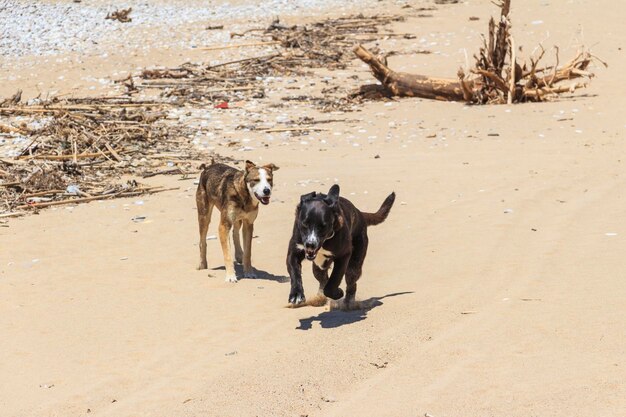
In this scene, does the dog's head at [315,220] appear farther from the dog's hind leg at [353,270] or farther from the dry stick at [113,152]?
the dry stick at [113,152]

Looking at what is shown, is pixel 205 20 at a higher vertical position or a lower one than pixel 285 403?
higher

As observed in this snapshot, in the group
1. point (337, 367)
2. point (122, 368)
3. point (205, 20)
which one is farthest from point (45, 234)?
point (205, 20)

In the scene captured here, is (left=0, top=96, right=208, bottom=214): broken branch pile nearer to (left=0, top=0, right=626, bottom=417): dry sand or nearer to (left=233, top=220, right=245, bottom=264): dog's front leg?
(left=0, top=0, right=626, bottom=417): dry sand

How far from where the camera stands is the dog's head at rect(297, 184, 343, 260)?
7.25m

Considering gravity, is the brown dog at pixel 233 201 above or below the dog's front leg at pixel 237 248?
above

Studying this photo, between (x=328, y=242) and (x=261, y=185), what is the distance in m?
1.76

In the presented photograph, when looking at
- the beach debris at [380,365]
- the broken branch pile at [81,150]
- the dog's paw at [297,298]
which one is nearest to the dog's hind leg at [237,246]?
the dog's paw at [297,298]

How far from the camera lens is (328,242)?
769 centimetres

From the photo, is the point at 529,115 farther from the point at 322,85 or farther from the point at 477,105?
the point at 322,85

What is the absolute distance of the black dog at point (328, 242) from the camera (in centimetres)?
731

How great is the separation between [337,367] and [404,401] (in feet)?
2.92

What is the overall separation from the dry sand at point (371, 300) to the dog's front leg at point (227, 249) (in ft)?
0.66

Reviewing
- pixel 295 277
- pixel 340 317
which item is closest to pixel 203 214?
pixel 340 317

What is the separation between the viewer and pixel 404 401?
5.87 meters
